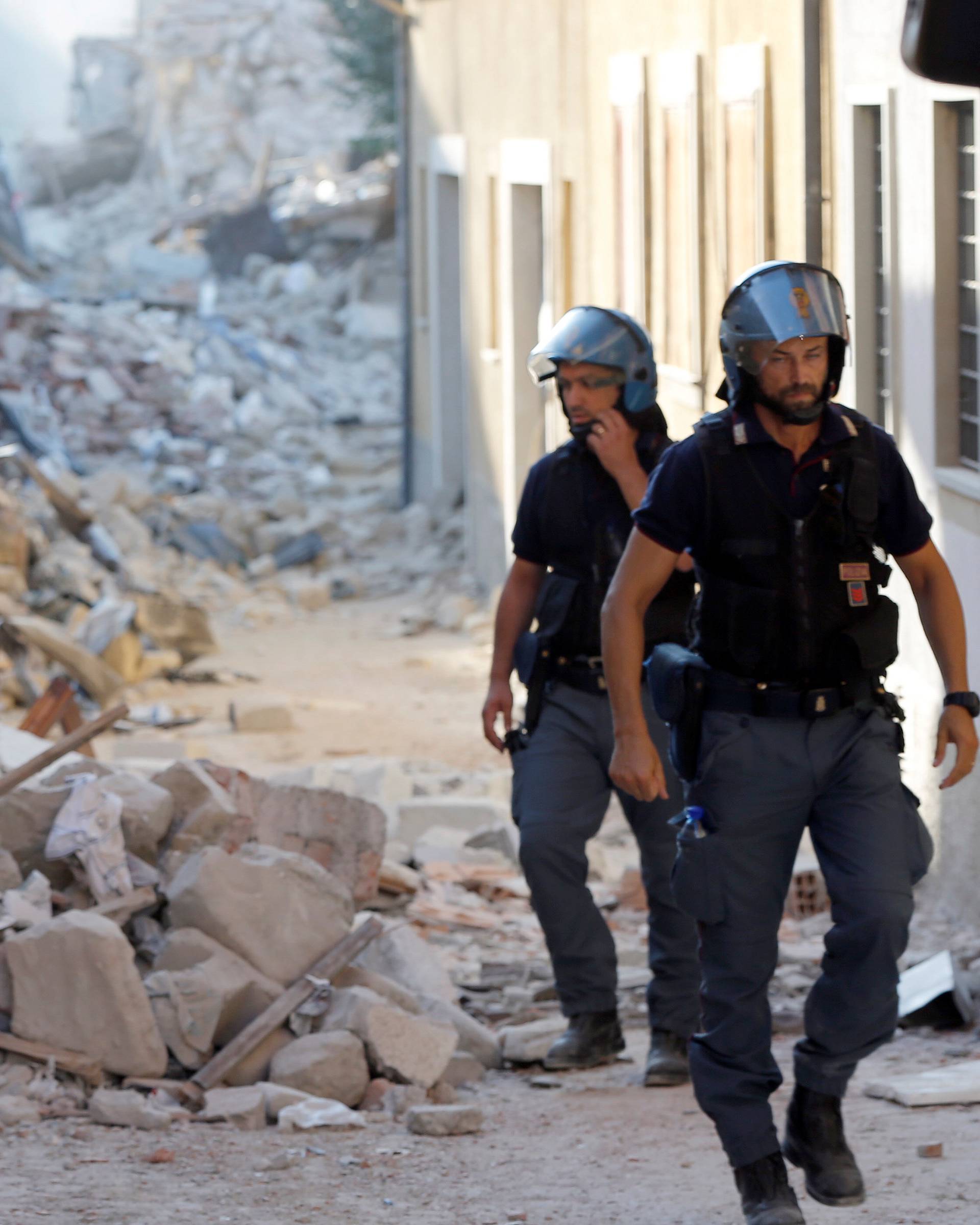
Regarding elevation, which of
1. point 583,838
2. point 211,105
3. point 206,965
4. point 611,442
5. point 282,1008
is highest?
point 211,105

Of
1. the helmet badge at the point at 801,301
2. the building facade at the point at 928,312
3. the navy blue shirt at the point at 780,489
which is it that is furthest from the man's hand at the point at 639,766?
the building facade at the point at 928,312

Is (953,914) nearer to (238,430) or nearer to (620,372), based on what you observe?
(620,372)

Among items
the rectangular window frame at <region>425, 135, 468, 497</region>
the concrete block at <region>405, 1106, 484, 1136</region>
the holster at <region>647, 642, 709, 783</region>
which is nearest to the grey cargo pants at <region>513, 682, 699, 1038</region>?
the concrete block at <region>405, 1106, 484, 1136</region>

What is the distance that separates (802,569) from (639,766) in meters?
0.52

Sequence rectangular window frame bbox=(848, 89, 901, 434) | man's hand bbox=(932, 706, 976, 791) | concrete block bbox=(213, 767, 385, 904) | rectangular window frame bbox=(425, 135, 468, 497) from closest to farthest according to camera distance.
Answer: man's hand bbox=(932, 706, 976, 791), concrete block bbox=(213, 767, 385, 904), rectangular window frame bbox=(848, 89, 901, 434), rectangular window frame bbox=(425, 135, 468, 497)

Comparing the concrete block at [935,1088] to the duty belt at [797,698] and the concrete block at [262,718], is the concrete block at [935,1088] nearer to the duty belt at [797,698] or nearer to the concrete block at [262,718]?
the duty belt at [797,698]

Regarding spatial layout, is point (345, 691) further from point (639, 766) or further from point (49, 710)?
point (639, 766)

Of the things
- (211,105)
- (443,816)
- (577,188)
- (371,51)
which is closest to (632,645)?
(443,816)

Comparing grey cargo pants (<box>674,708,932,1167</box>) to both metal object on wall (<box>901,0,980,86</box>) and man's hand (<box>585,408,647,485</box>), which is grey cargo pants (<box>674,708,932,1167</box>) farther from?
metal object on wall (<box>901,0,980,86</box>)

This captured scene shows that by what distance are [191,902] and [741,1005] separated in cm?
219

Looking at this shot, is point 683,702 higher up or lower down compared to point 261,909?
higher up

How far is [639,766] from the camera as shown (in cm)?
368

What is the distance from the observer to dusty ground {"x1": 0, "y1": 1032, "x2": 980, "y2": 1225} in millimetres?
3859


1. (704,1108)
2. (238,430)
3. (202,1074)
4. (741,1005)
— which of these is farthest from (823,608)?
(238,430)
